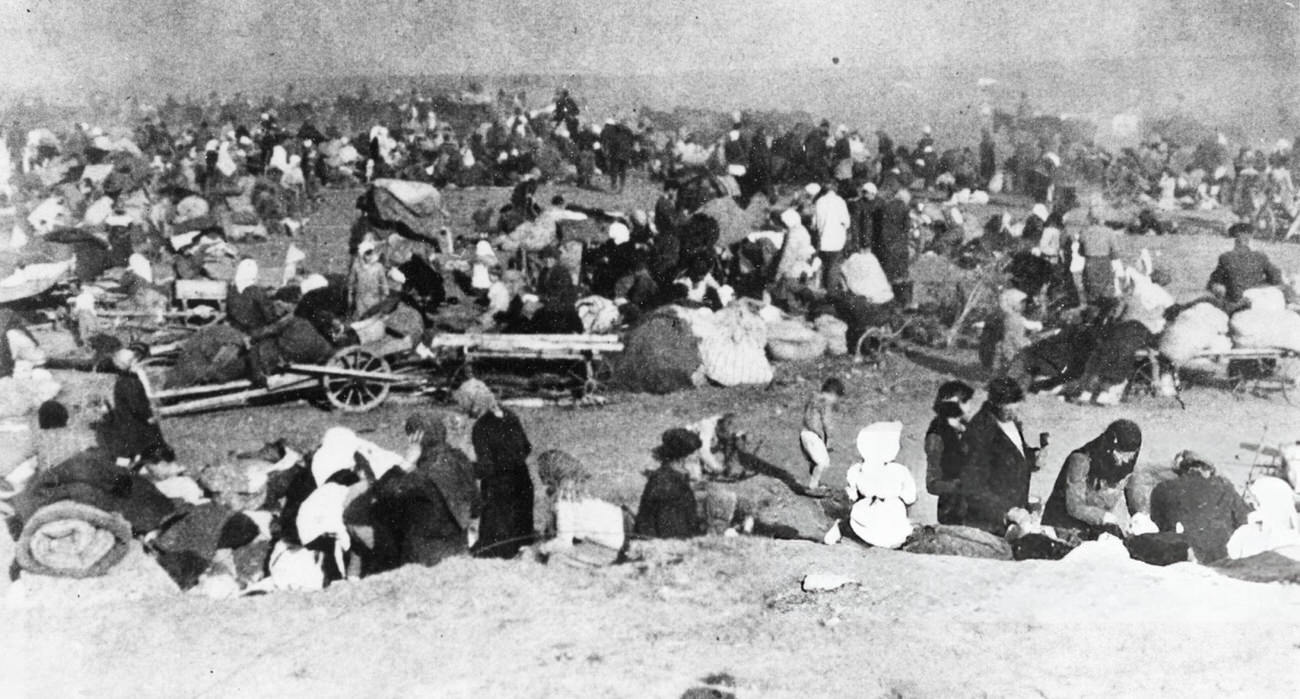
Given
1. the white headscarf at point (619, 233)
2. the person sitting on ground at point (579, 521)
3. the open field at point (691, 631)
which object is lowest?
the open field at point (691, 631)

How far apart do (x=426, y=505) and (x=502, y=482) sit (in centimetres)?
51

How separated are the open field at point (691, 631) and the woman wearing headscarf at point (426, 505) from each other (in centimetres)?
14

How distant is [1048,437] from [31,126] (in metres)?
6.20

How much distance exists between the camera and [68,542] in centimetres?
575

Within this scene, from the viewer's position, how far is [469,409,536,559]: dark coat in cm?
592

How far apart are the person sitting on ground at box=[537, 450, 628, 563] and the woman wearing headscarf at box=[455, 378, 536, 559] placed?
0.14m

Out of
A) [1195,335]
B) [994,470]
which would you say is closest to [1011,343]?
[1195,335]

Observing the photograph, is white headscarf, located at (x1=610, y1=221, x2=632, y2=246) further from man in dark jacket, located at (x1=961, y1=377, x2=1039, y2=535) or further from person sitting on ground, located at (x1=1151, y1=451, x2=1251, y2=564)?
person sitting on ground, located at (x1=1151, y1=451, x2=1251, y2=564)

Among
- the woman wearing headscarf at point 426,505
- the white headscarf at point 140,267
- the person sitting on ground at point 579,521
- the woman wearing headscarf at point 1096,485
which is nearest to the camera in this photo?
the woman wearing headscarf at point 426,505

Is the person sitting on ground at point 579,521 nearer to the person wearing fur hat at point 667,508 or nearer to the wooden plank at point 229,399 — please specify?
the person wearing fur hat at point 667,508

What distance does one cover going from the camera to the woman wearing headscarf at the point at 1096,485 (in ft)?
20.0

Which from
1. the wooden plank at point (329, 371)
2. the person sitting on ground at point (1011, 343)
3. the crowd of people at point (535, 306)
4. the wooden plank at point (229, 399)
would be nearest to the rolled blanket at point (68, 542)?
the crowd of people at point (535, 306)

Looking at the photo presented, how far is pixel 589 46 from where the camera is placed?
22.2 ft

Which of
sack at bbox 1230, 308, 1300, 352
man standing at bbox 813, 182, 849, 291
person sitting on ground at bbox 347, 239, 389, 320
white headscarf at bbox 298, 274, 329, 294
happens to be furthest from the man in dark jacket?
white headscarf at bbox 298, 274, 329, 294
